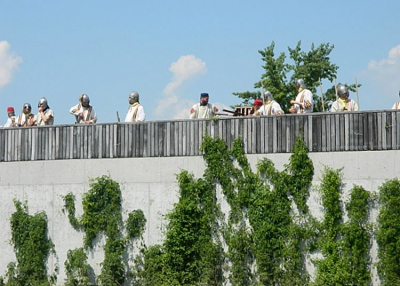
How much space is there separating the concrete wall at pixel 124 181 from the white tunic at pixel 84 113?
3.89 feet

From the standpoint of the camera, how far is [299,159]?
20406 mm

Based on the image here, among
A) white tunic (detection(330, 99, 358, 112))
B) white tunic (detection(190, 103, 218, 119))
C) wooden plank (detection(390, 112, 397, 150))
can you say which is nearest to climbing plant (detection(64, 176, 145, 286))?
white tunic (detection(190, 103, 218, 119))

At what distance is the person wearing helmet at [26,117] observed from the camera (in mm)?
24562

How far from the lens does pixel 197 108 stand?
73.4ft

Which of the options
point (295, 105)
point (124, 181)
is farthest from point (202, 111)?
point (124, 181)

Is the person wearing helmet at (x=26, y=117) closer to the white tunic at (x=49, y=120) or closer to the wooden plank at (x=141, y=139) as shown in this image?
the white tunic at (x=49, y=120)

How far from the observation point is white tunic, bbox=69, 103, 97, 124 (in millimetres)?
23625

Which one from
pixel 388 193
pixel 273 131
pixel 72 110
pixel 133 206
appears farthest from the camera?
pixel 72 110

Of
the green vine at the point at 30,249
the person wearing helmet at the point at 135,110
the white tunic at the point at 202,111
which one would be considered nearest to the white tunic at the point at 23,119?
the green vine at the point at 30,249

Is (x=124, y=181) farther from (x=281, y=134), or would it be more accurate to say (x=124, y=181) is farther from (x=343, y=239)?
(x=343, y=239)

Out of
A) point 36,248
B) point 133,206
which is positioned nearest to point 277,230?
point 133,206

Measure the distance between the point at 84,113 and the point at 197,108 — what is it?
308 cm

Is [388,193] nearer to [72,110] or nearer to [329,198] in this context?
[329,198]

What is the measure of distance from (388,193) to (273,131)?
9.66 ft
